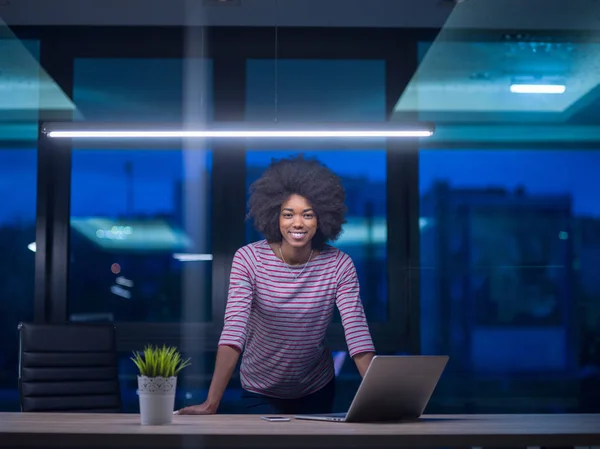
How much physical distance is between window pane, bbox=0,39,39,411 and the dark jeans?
8.05 feet

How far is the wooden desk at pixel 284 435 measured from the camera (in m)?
1.90

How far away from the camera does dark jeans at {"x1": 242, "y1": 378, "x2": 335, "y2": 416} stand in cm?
286

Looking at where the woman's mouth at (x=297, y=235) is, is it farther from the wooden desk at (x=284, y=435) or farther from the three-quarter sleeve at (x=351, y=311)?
the wooden desk at (x=284, y=435)

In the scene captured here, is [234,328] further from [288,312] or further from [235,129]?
[235,129]

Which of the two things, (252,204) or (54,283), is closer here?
(252,204)

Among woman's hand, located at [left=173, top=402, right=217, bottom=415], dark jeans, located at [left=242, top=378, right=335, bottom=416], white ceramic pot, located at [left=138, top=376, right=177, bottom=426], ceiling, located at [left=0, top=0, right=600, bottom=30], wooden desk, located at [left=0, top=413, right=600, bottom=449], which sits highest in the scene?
ceiling, located at [left=0, top=0, right=600, bottom=30]

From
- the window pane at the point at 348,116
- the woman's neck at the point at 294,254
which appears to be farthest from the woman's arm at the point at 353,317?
the window pane at the point at 348,116

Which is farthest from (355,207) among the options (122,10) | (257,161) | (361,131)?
(122,10)

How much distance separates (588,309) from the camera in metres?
4.92

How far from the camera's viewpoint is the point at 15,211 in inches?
194

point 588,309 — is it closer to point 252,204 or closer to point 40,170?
point 252,204

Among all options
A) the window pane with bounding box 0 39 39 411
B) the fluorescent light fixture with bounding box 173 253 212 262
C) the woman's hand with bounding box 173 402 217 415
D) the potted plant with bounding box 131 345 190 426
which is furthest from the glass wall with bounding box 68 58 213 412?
the potted plant with bounding box 131 345 190 426

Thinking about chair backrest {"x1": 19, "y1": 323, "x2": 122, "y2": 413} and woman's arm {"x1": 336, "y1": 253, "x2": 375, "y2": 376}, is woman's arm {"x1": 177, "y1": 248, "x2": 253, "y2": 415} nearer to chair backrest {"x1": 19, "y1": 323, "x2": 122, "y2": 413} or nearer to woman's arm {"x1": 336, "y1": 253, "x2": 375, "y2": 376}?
woman's arm {"x1": 336, "y1": 253, "x2": 375, "y2": 376}

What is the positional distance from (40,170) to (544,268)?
328 centimetres
